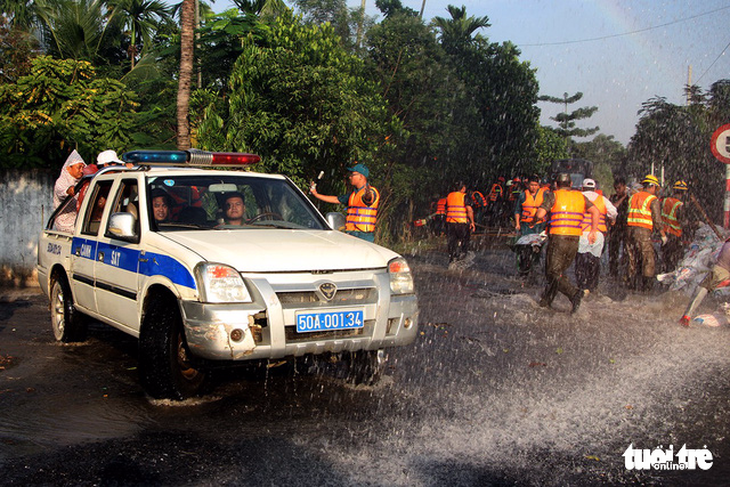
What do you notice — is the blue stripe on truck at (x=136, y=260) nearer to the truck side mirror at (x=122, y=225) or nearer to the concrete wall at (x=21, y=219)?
the truck side mirror at (x=122, y=225)

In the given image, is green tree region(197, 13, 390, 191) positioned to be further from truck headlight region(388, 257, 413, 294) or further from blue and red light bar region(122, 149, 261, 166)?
truck headlight region(388, 257, 413, 294)

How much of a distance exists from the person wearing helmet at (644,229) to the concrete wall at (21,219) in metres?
9.72

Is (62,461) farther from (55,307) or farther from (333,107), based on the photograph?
(333,107)

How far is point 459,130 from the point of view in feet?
80.9

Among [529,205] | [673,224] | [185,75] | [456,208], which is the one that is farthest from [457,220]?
[185,75]

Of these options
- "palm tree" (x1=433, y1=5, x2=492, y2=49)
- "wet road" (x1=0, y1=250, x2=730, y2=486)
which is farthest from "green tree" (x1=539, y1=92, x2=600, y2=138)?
"wet road" (x1=0, y1=250, x2=730, y2=486)

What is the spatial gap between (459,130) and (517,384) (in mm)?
19565

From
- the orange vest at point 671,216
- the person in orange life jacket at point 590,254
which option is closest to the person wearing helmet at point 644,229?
the orange vest at point 671,216

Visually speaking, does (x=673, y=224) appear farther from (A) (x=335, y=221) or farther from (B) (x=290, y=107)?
(A) (x=335, y=221)

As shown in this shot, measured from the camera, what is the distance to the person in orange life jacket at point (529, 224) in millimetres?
12914

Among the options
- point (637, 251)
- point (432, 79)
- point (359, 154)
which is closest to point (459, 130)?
point (432, 79)

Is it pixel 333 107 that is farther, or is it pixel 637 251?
pixel 333 107

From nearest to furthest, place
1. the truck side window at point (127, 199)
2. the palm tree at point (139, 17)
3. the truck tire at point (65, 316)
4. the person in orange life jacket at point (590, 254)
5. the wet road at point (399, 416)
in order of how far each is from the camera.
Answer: the wet road at point (399, 416)
the truck side window at point (127, 199)
the truck tire at point (65, 316)
the person in orange life jacket at point (590, 254)
the palm tree at point (139, 17)

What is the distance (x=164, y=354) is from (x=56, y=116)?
8782 mm
